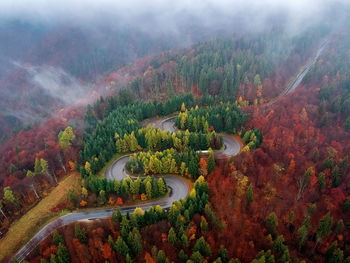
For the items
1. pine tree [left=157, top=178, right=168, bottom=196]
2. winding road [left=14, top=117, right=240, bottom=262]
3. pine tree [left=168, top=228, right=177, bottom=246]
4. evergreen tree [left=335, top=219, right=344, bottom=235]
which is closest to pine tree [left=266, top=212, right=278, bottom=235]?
evergreen tree [left=335, top=219, right=344, bottom=235]

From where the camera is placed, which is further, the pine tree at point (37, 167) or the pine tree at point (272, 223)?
the pine tree at point (37, 167)

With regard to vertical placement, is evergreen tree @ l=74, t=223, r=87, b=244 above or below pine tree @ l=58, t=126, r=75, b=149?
below

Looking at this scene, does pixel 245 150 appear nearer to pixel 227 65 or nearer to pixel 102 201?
pixel 102 201

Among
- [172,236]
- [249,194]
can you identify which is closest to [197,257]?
[172,236]

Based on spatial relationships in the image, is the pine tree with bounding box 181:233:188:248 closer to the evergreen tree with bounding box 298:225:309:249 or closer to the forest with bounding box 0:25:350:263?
the forest with bounding box 0:25:350:263

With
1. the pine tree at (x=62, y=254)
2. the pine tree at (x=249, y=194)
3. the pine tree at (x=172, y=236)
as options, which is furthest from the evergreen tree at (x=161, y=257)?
the pine tree at (x=249, y=194)

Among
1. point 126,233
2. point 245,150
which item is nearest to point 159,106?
point 245,150

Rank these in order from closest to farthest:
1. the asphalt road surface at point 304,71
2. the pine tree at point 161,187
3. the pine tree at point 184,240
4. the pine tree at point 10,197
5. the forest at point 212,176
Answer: the pine tree at point 184,240 < the forest at point 212,176 < the pine tree at point 161,187 < the pine tree at point 10,197 < the asphalt road surface at point 304,71

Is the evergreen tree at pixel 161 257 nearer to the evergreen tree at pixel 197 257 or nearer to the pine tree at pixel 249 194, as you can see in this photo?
the evergreen tree at pixel 197 257
